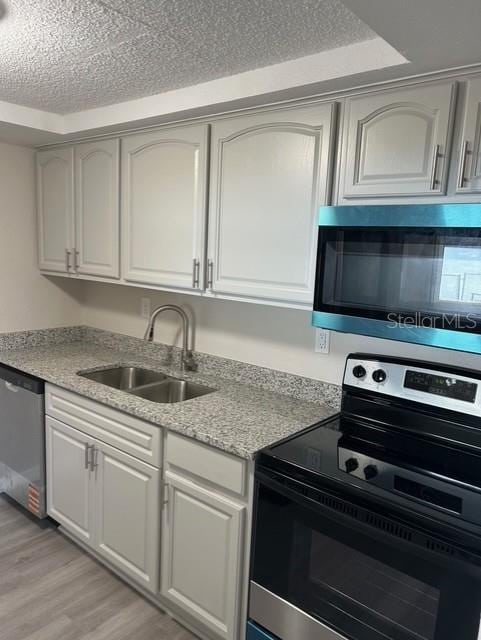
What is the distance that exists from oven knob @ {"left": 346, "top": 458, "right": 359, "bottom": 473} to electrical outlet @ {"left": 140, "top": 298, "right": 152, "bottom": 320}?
164 cm

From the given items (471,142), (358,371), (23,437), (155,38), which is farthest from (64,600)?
(471,142)

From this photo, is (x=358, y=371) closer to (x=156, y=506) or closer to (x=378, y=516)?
(x=378, y=516)

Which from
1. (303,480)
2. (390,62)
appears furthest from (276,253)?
(303,480)

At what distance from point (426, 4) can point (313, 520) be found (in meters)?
1.34

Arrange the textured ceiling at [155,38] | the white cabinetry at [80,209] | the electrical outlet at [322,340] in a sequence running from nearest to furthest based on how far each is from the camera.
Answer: the textured ceiling at [155,38], the electrical outlet at [322,340], the white cabinetry at [80,209]

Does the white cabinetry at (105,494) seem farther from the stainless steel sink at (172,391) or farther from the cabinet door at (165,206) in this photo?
the cabinet door at (165,206)

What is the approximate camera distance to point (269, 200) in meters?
1.86

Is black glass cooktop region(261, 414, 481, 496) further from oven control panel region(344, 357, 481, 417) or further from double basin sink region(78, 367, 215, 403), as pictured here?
double basin sink region(78, 367, 215, 403)

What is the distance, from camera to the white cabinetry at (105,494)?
1975 millimetres

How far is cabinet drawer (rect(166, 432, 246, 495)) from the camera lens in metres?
1.64

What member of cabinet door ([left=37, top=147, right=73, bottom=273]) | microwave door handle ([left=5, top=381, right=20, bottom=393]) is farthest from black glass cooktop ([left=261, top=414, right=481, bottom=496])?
cabinet door ([left=37, top=147, right=73, bottom=273])

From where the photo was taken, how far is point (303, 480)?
4.77 ft

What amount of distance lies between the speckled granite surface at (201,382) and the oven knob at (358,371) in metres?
0.20

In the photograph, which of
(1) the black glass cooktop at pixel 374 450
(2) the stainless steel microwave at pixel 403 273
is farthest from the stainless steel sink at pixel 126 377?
(2) the stainless steel microwave at pixel 403 273
